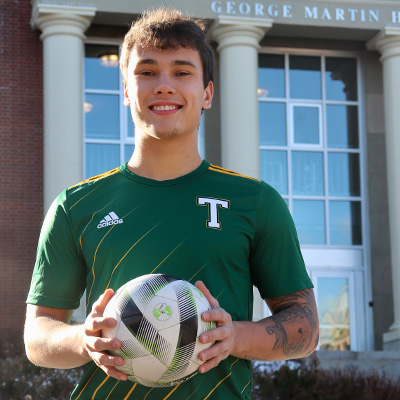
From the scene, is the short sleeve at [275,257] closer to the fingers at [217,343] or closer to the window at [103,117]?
the fingers at [217,343]

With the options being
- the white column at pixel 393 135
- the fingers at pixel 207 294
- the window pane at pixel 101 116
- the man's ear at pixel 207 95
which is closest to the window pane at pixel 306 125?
the white column at pixel 393 135

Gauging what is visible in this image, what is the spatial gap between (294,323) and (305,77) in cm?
1976

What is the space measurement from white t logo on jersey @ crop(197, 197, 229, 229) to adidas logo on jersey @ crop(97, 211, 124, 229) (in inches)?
12.6

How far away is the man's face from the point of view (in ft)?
11.0

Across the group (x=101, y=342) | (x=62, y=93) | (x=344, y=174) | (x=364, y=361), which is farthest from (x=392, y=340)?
(x=101, y=342)

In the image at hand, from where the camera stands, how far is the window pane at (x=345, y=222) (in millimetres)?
22234

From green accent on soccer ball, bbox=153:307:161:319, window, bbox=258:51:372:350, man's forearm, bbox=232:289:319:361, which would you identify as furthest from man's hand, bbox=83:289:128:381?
window, bbox=258:51:372:350

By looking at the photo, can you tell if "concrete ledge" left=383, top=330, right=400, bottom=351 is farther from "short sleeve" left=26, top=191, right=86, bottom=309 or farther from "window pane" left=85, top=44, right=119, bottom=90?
"short sleeve" left=26, top=191, right=86, bottom=309

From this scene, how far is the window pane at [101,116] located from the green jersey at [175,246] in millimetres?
17717

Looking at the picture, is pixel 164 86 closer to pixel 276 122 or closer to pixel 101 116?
pixel 101 116

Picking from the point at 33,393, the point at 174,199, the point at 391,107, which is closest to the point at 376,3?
the point at 391,107

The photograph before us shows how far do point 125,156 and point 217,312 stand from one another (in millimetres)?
18399

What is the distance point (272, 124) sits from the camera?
22.2 m

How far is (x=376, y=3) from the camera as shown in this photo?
2094cm
